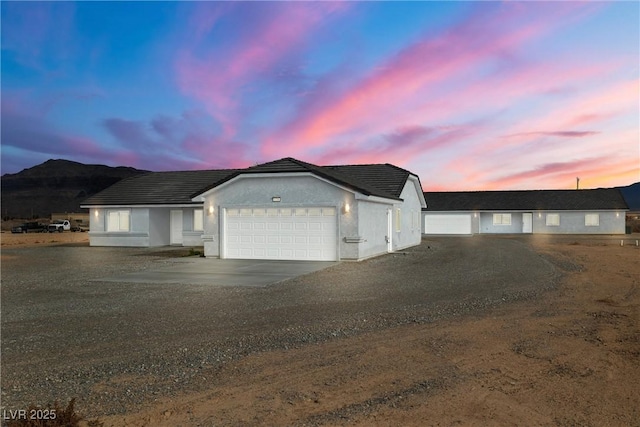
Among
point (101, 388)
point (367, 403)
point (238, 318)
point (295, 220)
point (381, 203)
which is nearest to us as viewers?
point (367, 403)

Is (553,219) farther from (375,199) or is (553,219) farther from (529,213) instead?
(375,199)

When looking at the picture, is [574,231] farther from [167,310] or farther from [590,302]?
[167,310]

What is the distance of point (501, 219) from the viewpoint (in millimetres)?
50469

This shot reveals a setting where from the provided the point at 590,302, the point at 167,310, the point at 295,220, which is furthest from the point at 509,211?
the point at 167,310

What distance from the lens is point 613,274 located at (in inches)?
614

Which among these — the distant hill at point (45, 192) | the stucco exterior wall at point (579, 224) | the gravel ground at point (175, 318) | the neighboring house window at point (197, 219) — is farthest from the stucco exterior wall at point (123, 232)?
the distant hill at point (45, 192)

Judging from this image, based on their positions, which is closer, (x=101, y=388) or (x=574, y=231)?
(x=101, y=388)

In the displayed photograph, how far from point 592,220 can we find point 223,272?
1687 inches

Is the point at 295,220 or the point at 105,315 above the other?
the point at 295,220

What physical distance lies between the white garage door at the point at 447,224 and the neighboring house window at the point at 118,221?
100.0 ft

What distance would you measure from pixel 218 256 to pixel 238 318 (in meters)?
13.0

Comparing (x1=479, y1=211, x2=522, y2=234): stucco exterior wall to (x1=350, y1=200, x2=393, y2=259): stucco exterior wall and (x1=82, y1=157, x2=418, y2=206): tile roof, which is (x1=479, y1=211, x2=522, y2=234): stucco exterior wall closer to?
(x1=82, y1=157, x2=418, y2=206): tile roof

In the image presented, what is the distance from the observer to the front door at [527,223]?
4916 centimetres

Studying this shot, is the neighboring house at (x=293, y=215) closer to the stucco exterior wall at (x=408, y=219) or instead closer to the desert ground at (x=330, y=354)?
the stucco exterior wall at (x=408, y=219)
